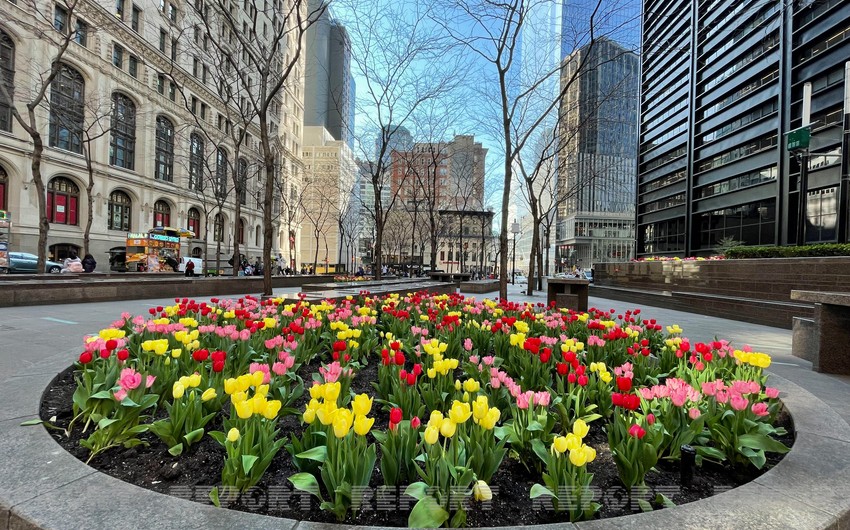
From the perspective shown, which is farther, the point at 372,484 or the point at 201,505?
the point at 372,484

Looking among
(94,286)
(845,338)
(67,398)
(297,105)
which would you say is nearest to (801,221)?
(845,338)

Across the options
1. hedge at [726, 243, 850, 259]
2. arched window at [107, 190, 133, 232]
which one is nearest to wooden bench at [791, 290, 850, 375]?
hedge at [726, 243, 850, 259]

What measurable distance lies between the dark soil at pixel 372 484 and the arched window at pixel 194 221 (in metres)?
50.0

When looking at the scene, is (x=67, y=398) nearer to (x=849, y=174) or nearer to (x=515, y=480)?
(x=515, y=480)

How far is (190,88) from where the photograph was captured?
4316 centimetres

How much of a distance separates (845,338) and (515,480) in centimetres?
561

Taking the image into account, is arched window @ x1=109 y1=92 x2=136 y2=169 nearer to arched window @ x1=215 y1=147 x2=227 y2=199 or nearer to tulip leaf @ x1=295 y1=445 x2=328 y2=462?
arched window @ x1=215 y1=147 x2=227 y2=199

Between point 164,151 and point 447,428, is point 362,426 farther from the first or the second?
point 164,151

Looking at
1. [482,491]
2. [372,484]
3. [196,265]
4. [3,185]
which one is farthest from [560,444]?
[196,265]

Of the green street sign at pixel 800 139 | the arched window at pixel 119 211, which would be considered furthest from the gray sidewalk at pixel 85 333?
the arched window at pixel 119 211

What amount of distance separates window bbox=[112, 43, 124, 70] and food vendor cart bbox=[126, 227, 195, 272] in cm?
1429

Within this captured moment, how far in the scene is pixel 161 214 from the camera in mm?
41656

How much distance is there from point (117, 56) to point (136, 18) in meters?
4.73

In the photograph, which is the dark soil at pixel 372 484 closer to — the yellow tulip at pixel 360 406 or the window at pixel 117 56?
the yellow tulip at pixel 360 406
